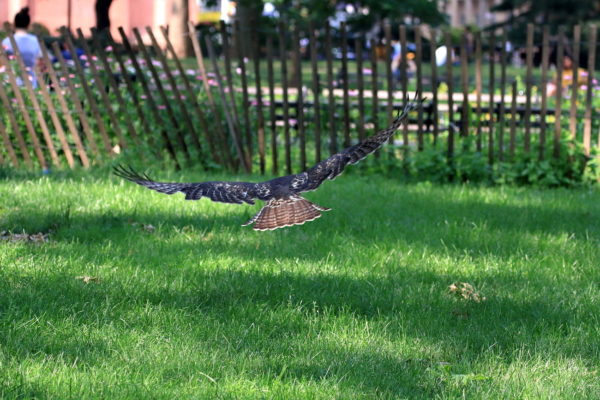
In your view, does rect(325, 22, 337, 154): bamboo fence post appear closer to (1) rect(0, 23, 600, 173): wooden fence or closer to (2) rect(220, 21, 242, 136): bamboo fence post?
(1) rect(0, 23, 600, 173): wooden fence

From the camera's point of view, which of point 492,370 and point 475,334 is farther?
point 475,334

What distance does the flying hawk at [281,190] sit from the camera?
4.79 metres

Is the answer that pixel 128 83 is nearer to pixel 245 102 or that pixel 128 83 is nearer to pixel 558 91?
pixel 245 102

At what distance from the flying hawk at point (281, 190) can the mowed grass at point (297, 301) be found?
384 mm

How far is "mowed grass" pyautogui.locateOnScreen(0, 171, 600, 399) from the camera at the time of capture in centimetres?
354

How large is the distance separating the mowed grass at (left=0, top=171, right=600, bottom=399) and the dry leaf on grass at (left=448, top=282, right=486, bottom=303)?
6 cm

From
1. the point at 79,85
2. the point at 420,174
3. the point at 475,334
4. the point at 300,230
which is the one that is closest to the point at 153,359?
the point at 475,334

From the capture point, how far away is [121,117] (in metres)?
8.79

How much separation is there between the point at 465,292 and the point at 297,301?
100 cm

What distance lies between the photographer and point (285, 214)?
488 centimetres

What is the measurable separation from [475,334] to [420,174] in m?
4.42

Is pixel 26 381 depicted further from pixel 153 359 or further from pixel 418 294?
pixel 418 294

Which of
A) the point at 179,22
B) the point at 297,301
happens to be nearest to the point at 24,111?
the point at 297,301

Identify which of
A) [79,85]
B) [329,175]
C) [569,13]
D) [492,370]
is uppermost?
[569,13]
